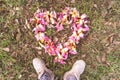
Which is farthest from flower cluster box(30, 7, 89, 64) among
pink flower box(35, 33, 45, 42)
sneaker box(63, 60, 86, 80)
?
sneaker box(63, 60, 86, 80)

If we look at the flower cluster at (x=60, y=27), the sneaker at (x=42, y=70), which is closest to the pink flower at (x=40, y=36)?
the flower cluster at (x=60, y=27)

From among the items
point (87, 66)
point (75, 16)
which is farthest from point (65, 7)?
point (87, 66)

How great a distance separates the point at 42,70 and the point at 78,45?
0.61 m

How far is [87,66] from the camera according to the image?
13.8 feet

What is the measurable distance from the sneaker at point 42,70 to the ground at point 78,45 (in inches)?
4.6

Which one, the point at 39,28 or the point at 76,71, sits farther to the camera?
the point at 39,28

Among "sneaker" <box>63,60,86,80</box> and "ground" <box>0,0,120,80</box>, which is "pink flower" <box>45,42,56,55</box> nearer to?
"ground" <box>0,0,120,80</box>

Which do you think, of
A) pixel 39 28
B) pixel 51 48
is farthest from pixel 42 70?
pixel 39 28

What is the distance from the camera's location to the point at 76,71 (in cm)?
404

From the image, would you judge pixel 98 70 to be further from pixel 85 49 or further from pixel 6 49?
pixel 6 49

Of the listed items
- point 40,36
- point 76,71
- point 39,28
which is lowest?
point 76,71

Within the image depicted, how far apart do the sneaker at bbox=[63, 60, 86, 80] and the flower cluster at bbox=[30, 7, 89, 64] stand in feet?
0.53

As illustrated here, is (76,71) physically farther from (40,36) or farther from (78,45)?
(40,36)

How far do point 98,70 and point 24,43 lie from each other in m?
1.08
